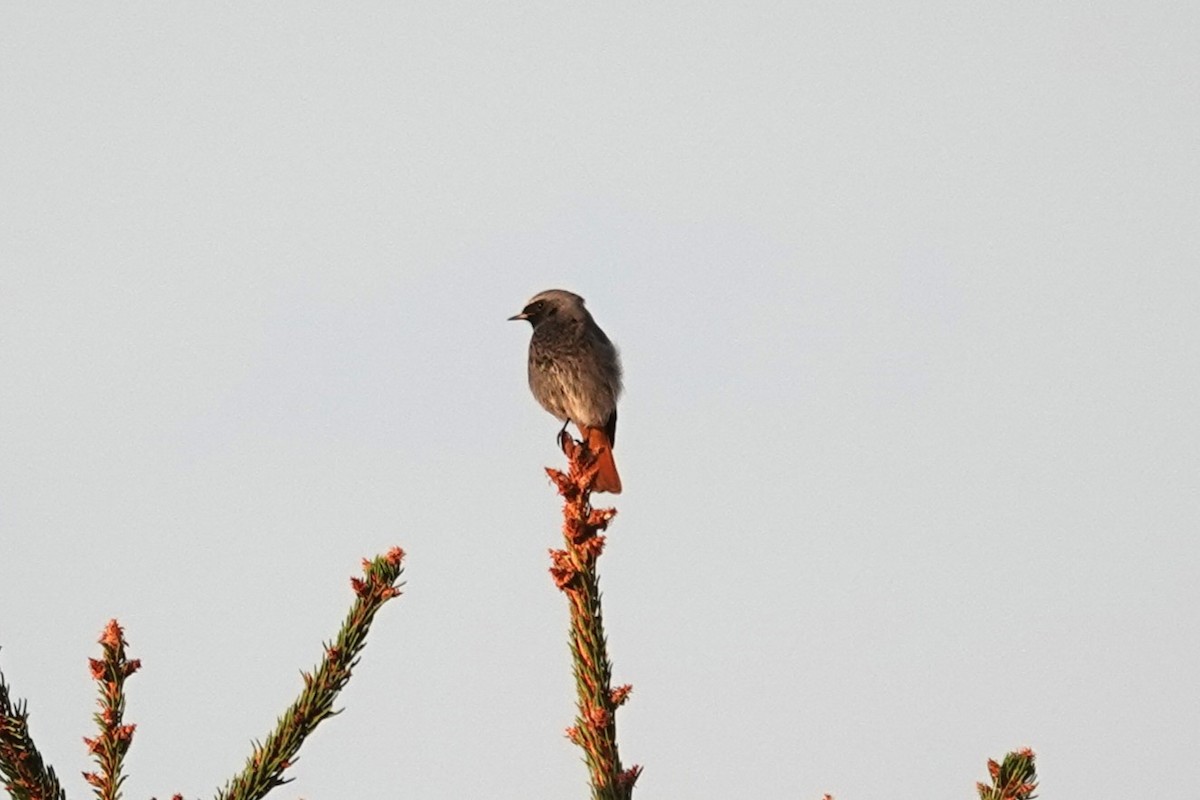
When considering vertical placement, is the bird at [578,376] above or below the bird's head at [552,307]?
below

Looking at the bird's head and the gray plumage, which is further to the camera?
the bird's head

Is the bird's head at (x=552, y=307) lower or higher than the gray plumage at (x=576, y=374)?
higher

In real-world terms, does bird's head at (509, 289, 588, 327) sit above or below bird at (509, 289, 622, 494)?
above

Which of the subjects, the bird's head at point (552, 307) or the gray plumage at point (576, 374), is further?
the bird's head at point (552, 307)

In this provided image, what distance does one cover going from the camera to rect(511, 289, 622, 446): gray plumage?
1029 cm

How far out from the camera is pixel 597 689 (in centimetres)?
314

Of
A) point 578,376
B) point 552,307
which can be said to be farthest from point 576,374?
point 552,307

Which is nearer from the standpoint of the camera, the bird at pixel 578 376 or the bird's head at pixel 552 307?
the bird at pixel 578 376

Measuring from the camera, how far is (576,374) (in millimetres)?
10328

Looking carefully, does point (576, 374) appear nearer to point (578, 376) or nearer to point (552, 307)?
point (578, 376)

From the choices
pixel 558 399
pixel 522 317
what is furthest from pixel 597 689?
pixel 522 317

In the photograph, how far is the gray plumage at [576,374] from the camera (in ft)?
33.8

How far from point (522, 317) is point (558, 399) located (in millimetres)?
1813

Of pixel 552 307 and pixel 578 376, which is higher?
pixel 552 307
